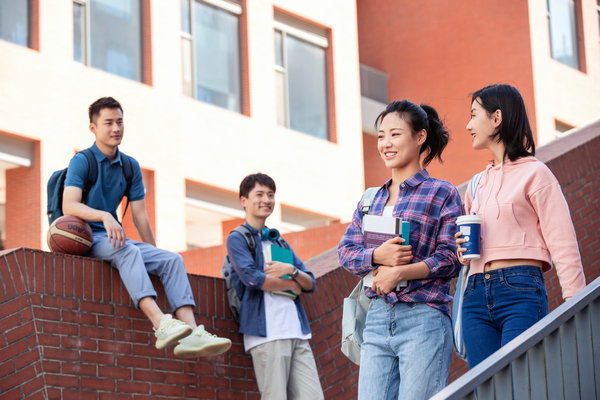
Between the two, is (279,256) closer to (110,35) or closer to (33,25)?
(33,25)

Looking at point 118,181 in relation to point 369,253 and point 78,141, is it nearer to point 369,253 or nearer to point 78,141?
point 369,253

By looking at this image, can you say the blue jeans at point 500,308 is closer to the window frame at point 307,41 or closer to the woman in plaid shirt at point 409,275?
the woman in plaid shirt at point 409,275

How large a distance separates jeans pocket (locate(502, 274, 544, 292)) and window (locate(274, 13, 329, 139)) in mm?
14997

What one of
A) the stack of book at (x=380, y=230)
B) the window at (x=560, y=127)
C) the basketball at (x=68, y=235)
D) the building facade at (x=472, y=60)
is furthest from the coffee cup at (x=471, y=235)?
the window at (x=560, y=127)

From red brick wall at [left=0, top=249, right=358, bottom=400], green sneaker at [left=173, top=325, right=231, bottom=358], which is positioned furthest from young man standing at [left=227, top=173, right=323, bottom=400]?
green sneaker at [left=173, top=325, right=231, bottom=358]

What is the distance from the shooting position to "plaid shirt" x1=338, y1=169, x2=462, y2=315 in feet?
14.6

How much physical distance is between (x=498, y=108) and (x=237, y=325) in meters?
2.92

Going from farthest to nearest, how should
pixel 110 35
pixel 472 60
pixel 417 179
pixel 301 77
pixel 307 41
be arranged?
pixel 472 60 < pixel 307 41 < pixel 301 77 < pixel 110 35 < pixel 417 179

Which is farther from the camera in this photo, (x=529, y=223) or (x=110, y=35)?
(x=110, y=35)

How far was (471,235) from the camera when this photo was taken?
4.39m

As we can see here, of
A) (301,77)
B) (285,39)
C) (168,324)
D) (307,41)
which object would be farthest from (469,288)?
(307,41)

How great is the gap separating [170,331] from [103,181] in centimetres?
128

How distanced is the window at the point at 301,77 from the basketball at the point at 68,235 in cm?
1317

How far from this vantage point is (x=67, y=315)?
19.5ft
